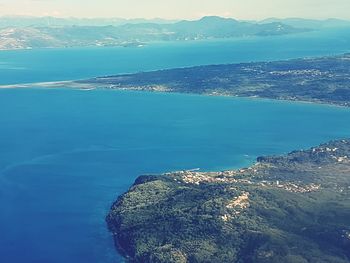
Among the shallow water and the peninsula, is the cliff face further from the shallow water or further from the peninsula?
the peninsula

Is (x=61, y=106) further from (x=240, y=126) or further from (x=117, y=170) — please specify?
(x=117, y=170)

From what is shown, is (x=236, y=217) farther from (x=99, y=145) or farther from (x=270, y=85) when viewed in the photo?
(x=270, y=85)

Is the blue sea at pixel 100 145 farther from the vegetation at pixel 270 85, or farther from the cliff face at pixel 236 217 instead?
the vegetation at pixel 270 85

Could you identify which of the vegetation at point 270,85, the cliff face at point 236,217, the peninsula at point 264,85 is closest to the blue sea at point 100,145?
the cliff face at point 236,217

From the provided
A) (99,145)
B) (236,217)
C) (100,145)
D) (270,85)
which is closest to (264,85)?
(270,85)

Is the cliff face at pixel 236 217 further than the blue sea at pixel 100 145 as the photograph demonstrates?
No

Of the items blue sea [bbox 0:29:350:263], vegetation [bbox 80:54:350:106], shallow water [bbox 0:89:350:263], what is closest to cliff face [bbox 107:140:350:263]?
blue sea [bbox 0:29:350:263]
